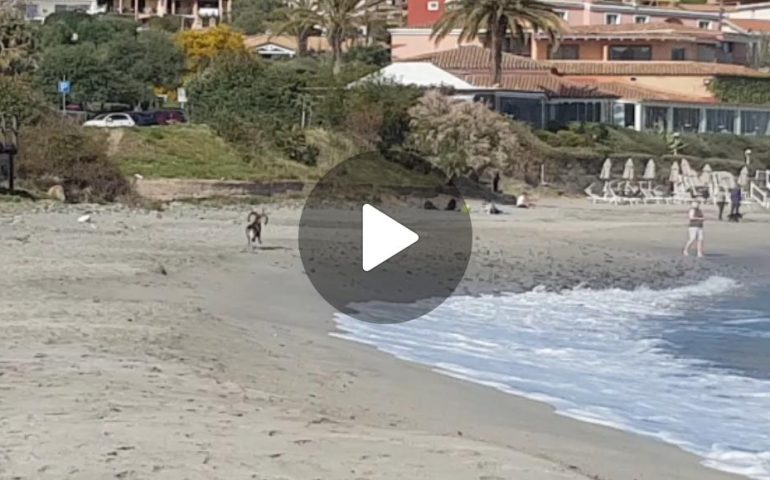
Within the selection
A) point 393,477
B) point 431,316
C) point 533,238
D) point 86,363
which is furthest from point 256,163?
point 393,477

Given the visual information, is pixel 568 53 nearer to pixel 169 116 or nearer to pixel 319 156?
pixel 169 116

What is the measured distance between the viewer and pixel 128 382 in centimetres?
1023

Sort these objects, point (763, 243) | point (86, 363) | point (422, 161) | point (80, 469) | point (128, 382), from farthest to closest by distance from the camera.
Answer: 1. point (422, 161)
2. point (763, 243)
3. point (86, 363)
4. point (128, 382)
5. point (80, 469)

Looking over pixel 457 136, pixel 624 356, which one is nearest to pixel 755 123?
pixel 457 136

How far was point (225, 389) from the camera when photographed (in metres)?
10.5

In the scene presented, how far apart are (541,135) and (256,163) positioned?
18.1m

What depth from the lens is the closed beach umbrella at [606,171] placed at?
1893 inches

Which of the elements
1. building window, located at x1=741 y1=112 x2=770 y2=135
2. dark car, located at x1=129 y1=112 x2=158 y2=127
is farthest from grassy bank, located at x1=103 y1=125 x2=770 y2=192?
building window, located at x1=741 y1=112 x2=770 y2=135

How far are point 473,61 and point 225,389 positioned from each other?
51269mm

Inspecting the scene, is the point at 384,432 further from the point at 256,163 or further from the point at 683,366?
the point at 256,163

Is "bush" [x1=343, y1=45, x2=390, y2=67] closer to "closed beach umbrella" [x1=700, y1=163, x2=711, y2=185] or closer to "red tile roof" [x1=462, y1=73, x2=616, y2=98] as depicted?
"red tile roof" [x1=462, y1=73, x2=616, y2=98]

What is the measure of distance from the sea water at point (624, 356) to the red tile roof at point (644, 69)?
4554 centimetres
